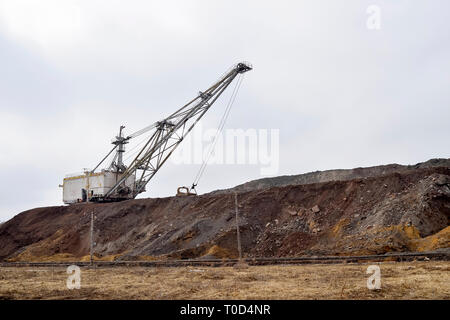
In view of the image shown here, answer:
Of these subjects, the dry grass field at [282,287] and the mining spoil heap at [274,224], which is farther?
the mining spoil heap at [274,224]

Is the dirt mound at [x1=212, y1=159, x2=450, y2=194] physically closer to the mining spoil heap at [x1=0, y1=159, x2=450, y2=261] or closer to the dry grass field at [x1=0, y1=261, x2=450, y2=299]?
the mining spoil heap at [x1=0, y1=159, x2=450, y2=261]

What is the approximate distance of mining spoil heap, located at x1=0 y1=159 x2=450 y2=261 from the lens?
1983 cm

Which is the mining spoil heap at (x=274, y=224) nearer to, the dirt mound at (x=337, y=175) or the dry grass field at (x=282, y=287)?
the dirt mound at (x=337, y=175)

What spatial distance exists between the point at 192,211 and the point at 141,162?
1164 centimetres

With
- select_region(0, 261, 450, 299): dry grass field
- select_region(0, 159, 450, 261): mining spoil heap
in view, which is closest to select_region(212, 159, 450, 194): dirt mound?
select_region(0, 159, 450, 261): mining spoil heap

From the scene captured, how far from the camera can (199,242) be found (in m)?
25.5

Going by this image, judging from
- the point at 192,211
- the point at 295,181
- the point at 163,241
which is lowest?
the point at 163,241

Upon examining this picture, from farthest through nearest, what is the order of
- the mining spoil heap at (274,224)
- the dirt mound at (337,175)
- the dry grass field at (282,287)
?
1. the dirt mound at (337,175)
2. the mining spoil heap at (274,224)
3. the dry grass field at (282,287)

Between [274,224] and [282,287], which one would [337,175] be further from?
[282,287]

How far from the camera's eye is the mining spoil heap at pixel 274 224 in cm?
1983

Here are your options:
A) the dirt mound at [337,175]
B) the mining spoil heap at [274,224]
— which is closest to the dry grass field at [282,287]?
the mining spoil heap at [274,224]

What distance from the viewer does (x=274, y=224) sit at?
25.4 meters
